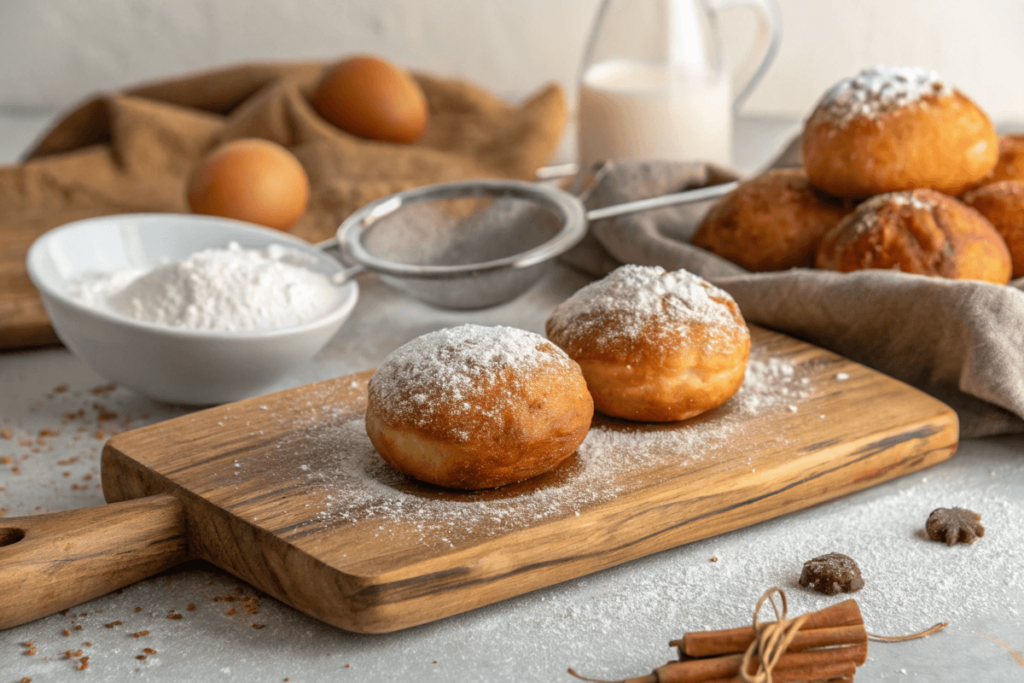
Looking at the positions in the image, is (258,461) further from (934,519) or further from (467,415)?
(934,519)

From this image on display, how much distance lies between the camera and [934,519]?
0.93m

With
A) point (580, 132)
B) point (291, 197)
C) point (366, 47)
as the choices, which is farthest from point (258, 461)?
point (366, 47)

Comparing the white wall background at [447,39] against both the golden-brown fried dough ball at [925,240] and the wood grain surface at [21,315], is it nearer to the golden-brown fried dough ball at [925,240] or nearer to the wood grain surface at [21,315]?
the wood grain surface at [21,315]

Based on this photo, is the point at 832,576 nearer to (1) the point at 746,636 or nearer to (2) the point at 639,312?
(1) the point at 746,636

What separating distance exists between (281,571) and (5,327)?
2.52ft

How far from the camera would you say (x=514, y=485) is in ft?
2.97

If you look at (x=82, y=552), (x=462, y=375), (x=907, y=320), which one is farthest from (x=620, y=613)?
(x=907, y=320)

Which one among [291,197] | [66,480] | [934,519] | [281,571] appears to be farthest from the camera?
[291,197]

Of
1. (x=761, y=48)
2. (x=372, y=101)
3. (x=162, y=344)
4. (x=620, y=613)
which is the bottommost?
(x=620, y=613)

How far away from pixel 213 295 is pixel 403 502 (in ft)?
1.44

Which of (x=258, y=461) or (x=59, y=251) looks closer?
(x=258, y=461)

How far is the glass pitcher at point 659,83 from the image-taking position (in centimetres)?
181

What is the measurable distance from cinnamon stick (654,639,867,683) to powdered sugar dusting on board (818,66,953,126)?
77cm

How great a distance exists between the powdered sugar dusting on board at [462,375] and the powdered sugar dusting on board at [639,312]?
8cm
